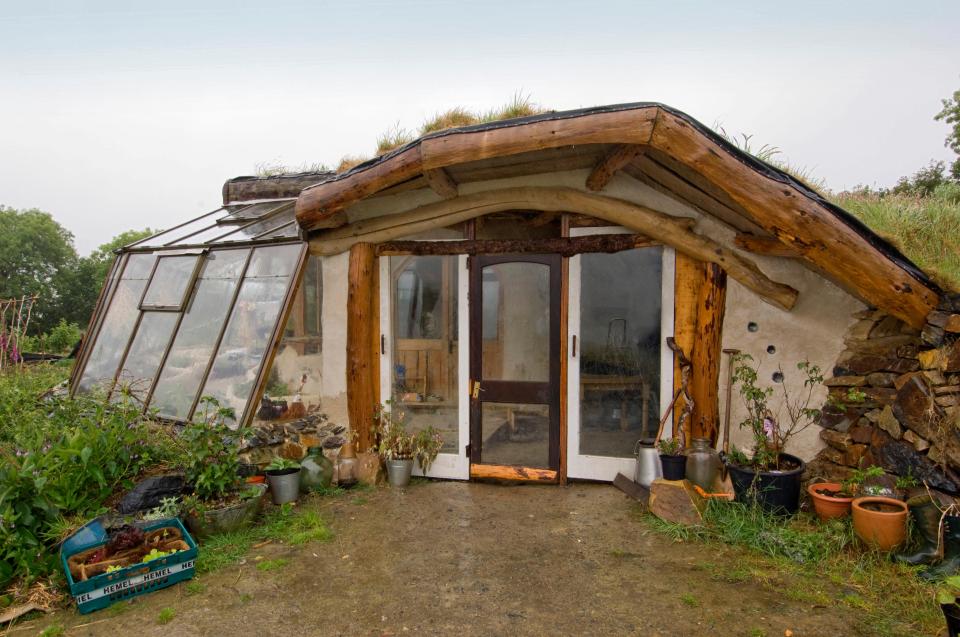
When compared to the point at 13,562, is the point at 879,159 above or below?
above

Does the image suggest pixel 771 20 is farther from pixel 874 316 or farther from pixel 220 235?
pixel 220 235

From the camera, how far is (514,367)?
4.82 metres

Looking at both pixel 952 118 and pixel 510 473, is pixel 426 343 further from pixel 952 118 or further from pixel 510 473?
pixel 952 118

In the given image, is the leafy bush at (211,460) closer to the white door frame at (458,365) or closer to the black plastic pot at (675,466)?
the white door frame at (458,365)

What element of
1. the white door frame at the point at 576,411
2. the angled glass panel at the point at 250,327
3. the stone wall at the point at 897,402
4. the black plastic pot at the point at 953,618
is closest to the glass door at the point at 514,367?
the white door frame at the point at 576,411

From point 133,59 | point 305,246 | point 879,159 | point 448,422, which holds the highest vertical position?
point 133,59

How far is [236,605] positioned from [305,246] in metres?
3.04

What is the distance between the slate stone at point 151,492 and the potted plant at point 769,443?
3995 mm

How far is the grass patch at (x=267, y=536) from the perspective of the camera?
3.45m

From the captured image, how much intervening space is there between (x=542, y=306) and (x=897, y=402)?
8.62 ft

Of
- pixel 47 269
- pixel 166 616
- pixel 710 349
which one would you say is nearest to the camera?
pixel 166 616

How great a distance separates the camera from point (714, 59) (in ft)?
24.0

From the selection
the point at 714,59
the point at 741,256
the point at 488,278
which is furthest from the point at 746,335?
the point at 714,59

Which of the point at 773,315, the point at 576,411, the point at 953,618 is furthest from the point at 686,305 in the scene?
the point at 953,618
